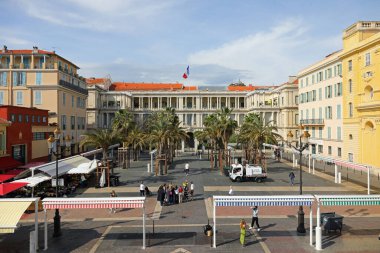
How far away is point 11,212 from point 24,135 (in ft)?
95.7

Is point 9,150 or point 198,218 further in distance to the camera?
point 9,150

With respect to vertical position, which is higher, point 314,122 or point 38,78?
point 38,78

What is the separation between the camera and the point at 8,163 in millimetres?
37188

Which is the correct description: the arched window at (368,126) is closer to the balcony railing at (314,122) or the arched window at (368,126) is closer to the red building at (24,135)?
the balcony railing at (314,122)

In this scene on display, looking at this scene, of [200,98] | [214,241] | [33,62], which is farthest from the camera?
[200,98]

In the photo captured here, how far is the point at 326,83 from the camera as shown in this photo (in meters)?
57.8

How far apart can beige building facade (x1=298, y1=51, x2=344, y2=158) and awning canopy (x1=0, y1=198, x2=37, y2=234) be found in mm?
48185

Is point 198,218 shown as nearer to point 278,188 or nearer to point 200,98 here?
point 278,188

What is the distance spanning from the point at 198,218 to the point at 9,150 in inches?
1042

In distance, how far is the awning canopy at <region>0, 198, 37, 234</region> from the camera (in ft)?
51.6

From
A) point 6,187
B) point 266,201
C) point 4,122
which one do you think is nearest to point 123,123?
point 4,122

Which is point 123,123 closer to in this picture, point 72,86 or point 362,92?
point 72,86

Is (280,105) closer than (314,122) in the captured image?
No

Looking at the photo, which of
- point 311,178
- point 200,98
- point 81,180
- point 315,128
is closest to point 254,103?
point 200,98
